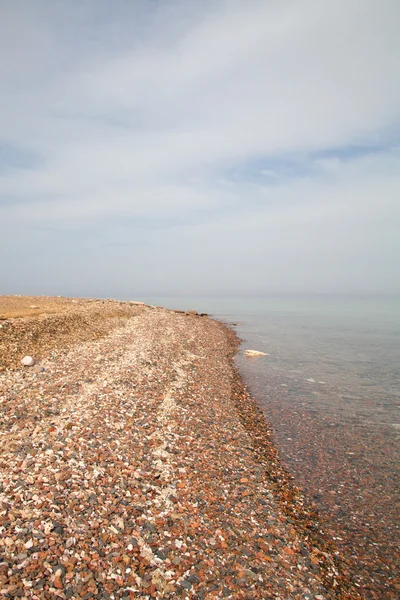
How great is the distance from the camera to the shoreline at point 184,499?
6695 mm

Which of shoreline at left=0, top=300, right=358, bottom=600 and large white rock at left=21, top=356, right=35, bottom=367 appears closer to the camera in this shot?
shoreline at left=0, top=300, right=358, bottom=600

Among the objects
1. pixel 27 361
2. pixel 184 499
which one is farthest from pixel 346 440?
pixel 27 361

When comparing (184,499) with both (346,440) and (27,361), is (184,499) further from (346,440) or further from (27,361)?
(27,361)

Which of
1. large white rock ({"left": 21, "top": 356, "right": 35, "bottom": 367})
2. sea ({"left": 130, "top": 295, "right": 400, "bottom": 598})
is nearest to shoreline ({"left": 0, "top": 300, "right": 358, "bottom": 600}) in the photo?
→ sea ({"left": 130, "top": 295, "right": 400, "bottom": 598})

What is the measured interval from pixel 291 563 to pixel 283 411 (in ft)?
37.2

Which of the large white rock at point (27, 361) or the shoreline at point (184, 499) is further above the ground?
the large white rock at point (27, 361)

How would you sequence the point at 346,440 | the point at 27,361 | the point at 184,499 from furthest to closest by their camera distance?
the point at 27,361
the point at 346,440
the point at 184,499

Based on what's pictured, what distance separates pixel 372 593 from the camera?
24.1ft

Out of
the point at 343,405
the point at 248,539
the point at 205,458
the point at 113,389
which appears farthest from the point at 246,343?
the point at 248,539

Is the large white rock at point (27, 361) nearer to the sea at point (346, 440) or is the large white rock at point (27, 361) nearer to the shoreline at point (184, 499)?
the shoreline at point (184, 499)

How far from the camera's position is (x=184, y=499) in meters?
9.20

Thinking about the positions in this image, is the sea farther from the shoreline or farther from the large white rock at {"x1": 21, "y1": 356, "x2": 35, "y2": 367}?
the large white rock at {"x1": 21, "y1": 356, "x2": 35, "y2": 367}

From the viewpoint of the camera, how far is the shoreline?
22.0 ft

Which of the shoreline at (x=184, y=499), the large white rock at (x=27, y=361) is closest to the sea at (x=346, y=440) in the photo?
the shoreline at (x=184, y=499)
